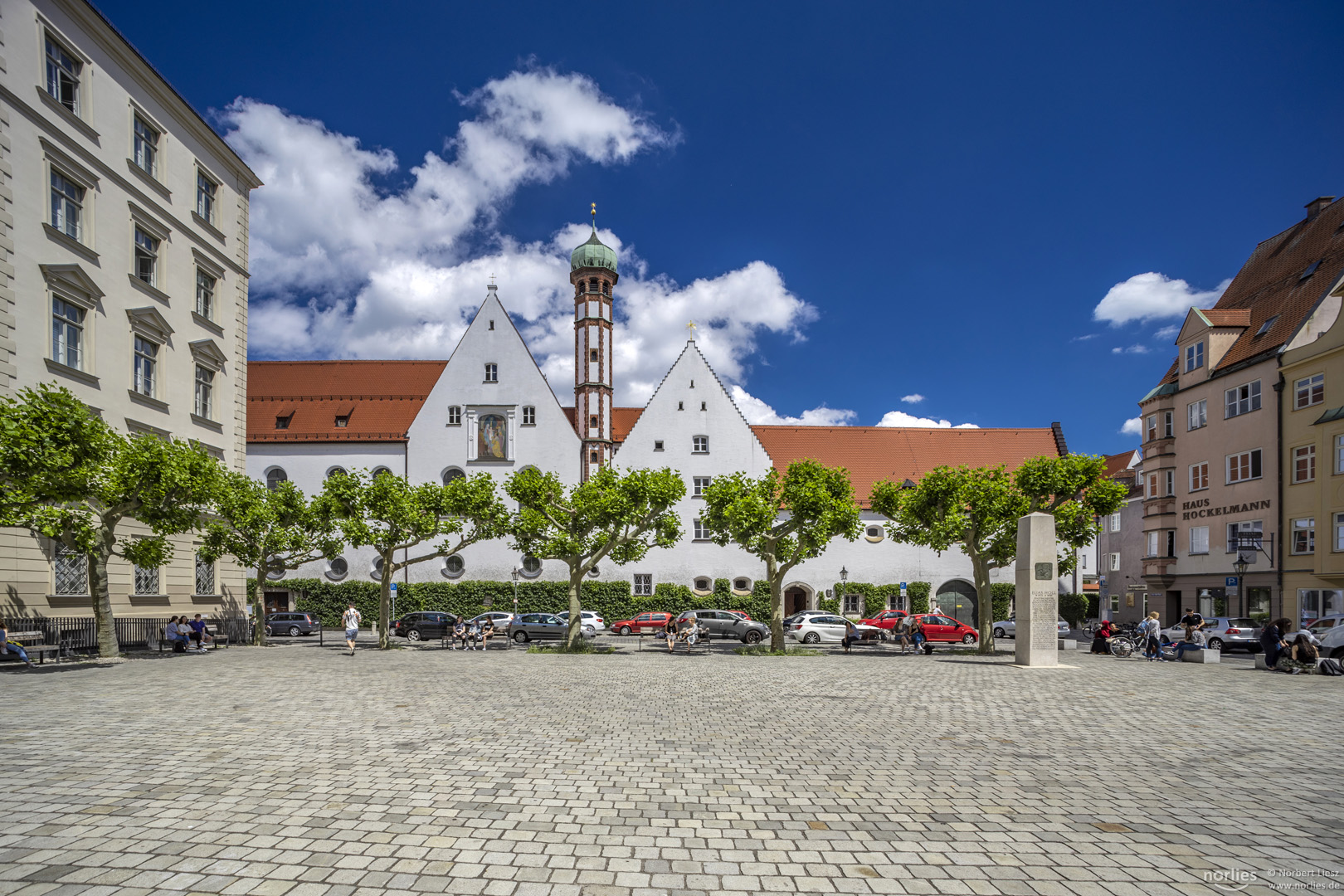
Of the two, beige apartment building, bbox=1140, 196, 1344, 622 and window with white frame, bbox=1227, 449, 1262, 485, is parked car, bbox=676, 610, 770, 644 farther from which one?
window with white frame, bbox=1227, 449, 1262, 485

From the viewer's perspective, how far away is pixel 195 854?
19.4 ft

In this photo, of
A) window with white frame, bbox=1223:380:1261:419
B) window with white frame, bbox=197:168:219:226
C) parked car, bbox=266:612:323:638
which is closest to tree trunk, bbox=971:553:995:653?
window with white frame, bbox=1223:380:1261:419

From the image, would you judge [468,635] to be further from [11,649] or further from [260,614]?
[11,649]

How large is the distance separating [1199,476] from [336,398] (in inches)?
1980

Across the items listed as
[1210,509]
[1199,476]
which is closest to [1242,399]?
[1199,476]

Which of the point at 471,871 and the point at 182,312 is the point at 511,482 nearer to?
the point at 182,312

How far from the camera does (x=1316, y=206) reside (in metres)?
41.0

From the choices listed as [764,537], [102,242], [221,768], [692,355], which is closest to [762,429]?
[692,355]

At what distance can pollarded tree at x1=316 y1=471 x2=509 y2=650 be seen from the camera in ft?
105

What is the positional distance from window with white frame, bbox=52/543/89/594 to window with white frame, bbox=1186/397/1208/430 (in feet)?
153

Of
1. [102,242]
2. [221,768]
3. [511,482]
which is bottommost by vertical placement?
[221,768]

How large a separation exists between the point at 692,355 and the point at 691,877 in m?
46.5

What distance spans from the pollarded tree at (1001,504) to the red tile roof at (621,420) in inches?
988

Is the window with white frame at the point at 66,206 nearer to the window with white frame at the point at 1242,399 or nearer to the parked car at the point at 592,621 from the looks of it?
the parked car at the point at 592,621
